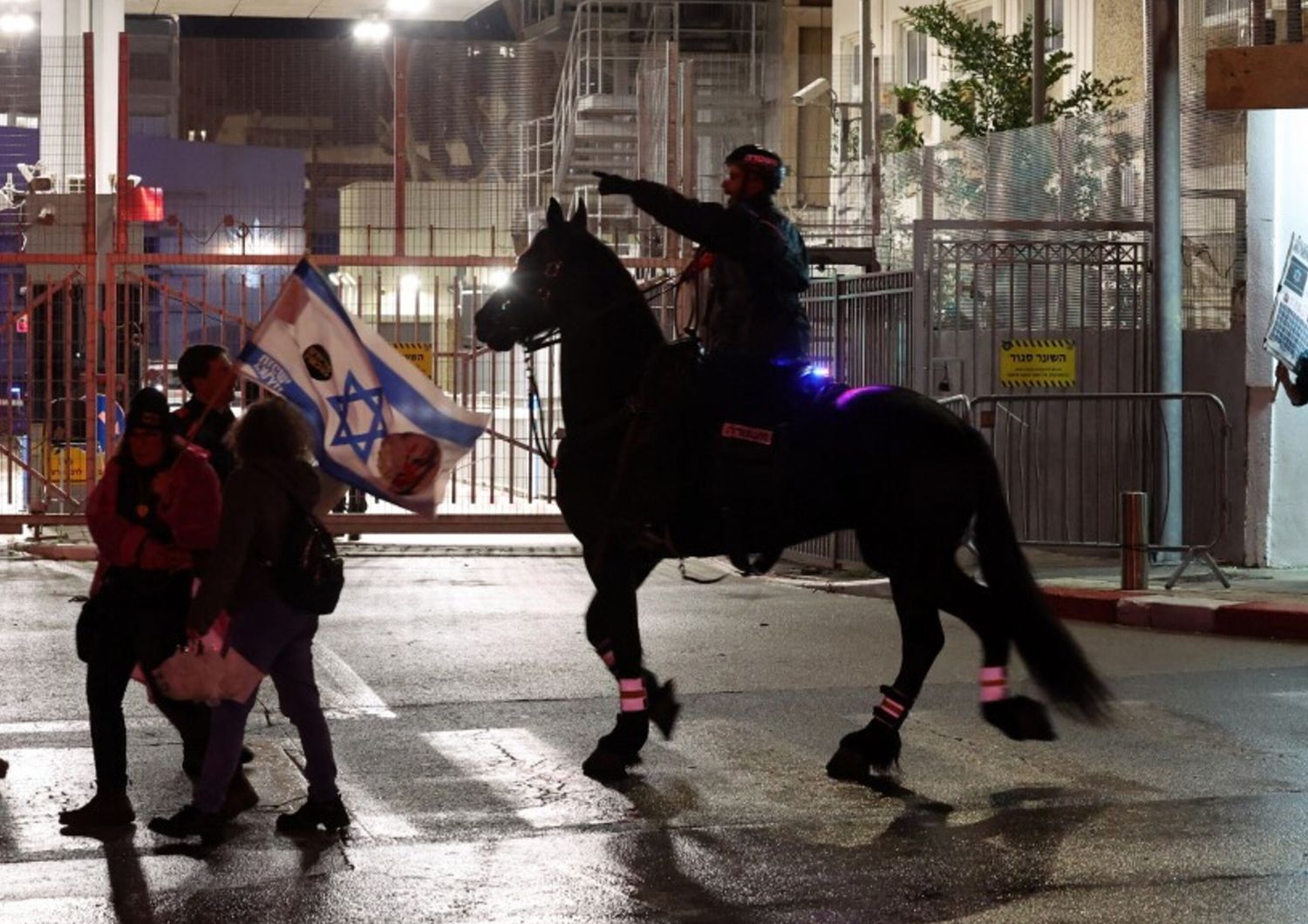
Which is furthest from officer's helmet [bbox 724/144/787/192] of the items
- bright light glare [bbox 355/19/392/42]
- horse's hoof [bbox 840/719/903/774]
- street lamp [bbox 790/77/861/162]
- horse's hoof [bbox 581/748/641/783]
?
bright light glare [bbox 355/19/392/42]

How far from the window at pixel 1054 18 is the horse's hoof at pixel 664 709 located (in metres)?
23.2

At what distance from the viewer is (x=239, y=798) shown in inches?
301

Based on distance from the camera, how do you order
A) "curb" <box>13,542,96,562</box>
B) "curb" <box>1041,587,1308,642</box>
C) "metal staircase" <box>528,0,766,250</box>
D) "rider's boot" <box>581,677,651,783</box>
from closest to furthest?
"rider's boot" <box>581,677,651,783</box> → "curb" <box>1041,587,1308,642</box> → "curb" <box>13,542,96,562</box> → "metal staircase" <box>528,0,766,250</box>

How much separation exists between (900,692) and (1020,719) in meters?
0.48

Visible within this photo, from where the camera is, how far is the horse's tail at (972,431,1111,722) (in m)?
8.32

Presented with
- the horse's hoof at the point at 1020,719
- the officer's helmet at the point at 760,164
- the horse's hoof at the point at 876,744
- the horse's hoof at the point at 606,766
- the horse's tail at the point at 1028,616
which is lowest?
the horse's hoof at the point at 606,766

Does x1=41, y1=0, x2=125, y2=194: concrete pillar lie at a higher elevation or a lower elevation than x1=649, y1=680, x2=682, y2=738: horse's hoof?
higher

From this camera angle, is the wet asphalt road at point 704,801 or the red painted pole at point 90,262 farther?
the red painted pole at point 90,262

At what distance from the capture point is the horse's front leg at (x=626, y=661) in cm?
845

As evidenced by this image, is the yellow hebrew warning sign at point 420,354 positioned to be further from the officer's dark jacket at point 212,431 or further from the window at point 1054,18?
the window at point 1054,18

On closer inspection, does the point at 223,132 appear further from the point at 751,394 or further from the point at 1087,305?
the point at 751,394

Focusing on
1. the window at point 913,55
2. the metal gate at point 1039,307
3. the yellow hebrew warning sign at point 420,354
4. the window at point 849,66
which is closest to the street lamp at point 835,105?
the window at point 913,55

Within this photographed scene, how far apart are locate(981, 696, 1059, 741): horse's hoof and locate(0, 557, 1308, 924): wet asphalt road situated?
0.57 feet

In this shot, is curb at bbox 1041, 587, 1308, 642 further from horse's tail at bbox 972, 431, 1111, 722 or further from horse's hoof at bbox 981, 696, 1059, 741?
horse's hoof at bbox 981, 696, 1059, 741
